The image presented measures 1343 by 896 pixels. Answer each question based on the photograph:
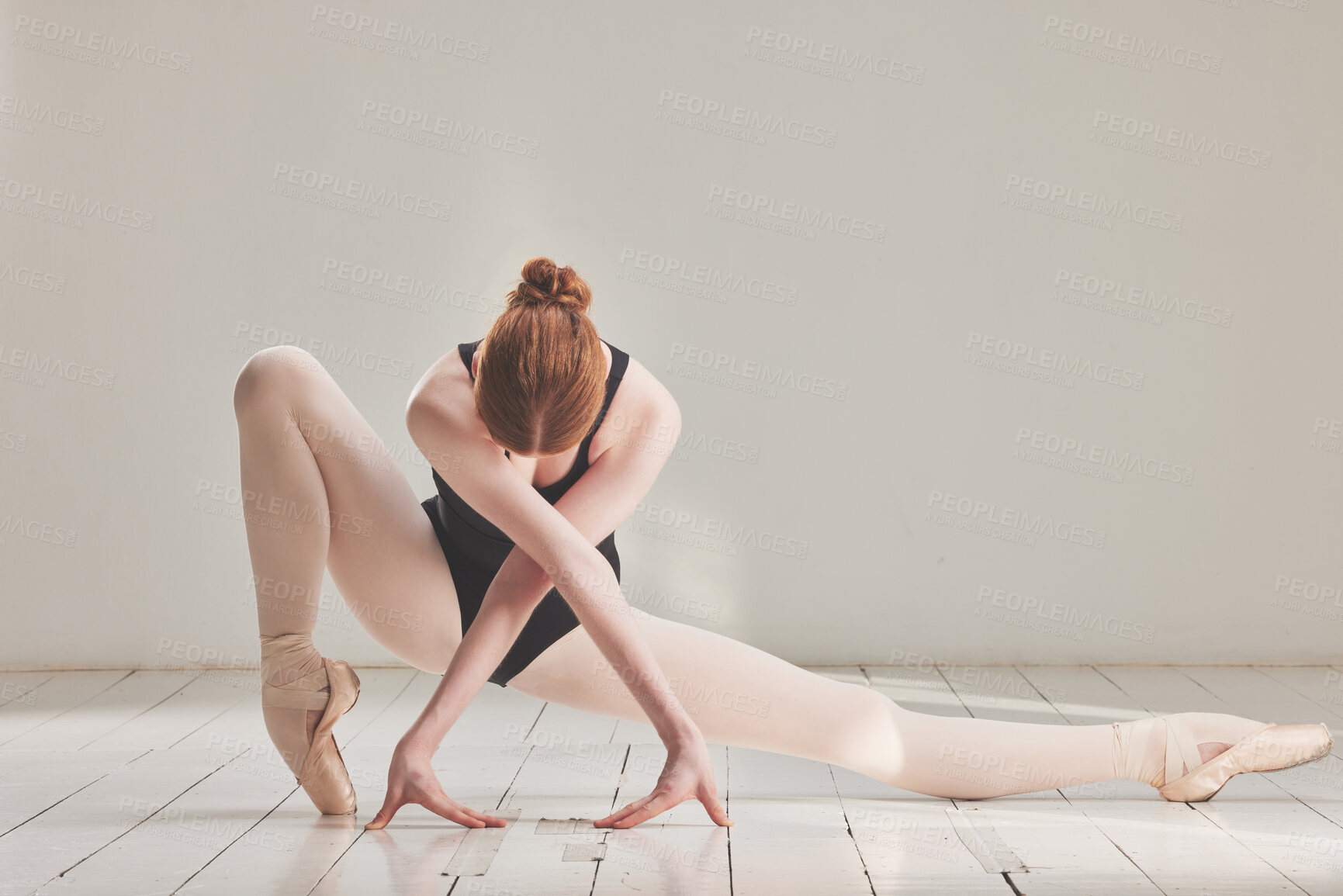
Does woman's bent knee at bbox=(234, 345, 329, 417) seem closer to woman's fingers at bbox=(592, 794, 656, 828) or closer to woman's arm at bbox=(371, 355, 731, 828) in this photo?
woman's arm at bbox=(371, 355, 731, 828)

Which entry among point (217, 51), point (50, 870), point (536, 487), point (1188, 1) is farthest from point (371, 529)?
point (1188, 1)

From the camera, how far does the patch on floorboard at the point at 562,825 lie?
1682mm

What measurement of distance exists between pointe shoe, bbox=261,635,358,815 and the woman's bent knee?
36cm

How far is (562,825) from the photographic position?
67.6 inches

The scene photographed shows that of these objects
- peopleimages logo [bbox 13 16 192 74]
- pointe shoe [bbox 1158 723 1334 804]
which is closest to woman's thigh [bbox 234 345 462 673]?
pointe shoe [bbox 1158 723 1334 804]

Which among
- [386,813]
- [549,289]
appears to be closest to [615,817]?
[386,813]

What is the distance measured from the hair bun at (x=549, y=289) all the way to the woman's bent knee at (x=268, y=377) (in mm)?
354

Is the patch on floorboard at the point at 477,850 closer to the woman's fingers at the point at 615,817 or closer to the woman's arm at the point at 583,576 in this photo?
the woman's arm at the point at 583,576

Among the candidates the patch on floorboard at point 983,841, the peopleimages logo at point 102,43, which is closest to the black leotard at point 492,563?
the patch on floorboard at point 983,841

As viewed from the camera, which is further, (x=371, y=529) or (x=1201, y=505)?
(x=1201, y=505)

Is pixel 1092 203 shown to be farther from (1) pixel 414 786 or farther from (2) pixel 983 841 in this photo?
(1) pixel 414 786

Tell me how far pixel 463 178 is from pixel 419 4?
21.2 inches

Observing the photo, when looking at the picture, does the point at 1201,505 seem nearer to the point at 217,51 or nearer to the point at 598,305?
the point at 598,305

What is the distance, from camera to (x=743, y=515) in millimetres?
3477
